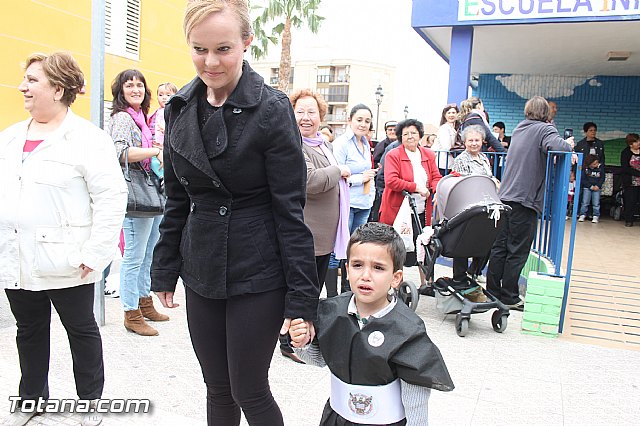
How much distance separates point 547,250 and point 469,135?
1.58m

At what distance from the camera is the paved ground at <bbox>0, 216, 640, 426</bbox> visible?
3.21m

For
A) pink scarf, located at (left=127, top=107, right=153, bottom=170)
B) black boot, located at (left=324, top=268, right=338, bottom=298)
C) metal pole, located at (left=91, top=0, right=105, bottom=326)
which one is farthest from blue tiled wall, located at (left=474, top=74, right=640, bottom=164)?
metal pole, located at (left=91, top=0, right=105, bottom=326)

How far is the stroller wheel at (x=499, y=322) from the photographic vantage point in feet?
15.9

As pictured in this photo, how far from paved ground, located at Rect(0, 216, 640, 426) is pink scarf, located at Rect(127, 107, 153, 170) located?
1.37 m

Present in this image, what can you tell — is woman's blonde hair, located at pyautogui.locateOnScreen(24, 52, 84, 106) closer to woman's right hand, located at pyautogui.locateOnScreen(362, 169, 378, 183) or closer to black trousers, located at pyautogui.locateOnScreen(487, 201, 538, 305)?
woman's right hand, located at pyautogui.locateOnScreen(362, 169, 378, 183)

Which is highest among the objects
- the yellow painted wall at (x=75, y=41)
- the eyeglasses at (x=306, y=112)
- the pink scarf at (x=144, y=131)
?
the yellow painted wall at (x=75, y=41)

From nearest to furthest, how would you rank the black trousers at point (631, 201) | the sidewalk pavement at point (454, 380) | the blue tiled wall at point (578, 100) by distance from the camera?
the sidewalk pavement at point (454, 380), the black trousers at point (631, 201), the blue tiled wall at point (578, 100)

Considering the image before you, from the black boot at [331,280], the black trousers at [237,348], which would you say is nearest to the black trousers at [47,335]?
the black trousers at [237,348]

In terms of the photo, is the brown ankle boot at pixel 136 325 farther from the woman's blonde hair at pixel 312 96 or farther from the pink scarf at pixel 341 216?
the woman's blonde hair at pixel 312 96

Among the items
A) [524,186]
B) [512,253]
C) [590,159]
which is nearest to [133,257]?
[512,253]

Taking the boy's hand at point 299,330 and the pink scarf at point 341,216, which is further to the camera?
the pink scarf at point 341,216

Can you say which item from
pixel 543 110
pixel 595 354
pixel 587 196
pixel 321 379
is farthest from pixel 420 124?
pixel 587 196

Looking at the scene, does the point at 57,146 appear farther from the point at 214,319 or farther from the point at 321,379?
the point at 321,379

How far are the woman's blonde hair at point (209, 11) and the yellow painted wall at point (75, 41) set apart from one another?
6720 mm
